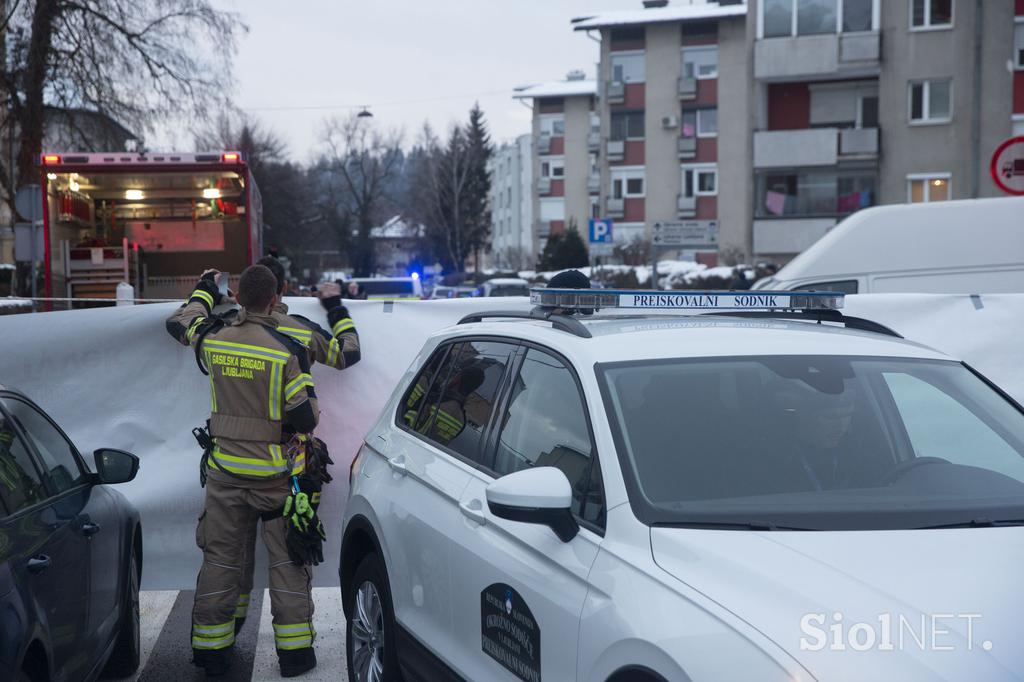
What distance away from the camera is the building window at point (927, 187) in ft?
118

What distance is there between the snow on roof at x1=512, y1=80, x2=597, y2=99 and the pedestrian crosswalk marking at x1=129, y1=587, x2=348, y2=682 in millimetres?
70938

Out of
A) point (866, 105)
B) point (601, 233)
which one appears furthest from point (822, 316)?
point (866, 105)

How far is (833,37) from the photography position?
3609 cm

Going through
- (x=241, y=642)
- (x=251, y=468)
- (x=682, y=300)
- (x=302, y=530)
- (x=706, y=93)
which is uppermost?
(x=706, y=93)

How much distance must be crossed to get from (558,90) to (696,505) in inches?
3037

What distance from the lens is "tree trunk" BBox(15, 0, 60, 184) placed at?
22891 millimetres

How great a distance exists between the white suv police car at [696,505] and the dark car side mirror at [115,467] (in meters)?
1.05

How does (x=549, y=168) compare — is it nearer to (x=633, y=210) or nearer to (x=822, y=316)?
(x=633, y=210)

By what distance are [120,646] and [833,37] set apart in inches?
1354

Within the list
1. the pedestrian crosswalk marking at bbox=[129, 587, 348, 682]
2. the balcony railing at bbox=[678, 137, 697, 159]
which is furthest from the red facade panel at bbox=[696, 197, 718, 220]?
the pedestrian crosswalk marking at bbox=[129, 587, 348, 682]

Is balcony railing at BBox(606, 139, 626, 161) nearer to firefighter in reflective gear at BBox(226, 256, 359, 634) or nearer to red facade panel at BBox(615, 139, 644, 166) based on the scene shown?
red facade panel at BBox(615, 139, 644, 166)

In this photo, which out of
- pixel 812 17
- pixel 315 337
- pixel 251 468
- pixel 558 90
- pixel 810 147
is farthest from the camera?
pixel 558 90

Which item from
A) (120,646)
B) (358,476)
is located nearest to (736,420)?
(358,476)

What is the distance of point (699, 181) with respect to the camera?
58750 millimetres
